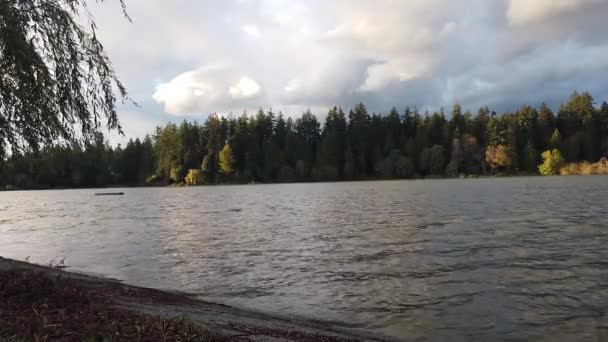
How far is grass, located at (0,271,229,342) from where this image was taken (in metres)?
6.71

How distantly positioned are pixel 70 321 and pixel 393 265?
13.2 meters

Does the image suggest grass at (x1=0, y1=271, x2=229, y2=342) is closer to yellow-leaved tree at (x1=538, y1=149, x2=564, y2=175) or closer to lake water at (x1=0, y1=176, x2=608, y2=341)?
lake water at (x1=0, y1=176, x2=608, y2=341)

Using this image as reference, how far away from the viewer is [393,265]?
18344 millimetres

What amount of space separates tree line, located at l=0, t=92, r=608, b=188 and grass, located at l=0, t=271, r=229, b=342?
156853mm

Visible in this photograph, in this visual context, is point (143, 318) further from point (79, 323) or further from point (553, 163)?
point (553, 163)

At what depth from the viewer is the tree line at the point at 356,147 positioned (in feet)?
520

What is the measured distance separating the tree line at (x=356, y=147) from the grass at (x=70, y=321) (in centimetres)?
15685

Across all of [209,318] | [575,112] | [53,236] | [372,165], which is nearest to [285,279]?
[209,318]

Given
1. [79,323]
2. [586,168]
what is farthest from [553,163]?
[79,323]

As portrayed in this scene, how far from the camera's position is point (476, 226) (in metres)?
27.9

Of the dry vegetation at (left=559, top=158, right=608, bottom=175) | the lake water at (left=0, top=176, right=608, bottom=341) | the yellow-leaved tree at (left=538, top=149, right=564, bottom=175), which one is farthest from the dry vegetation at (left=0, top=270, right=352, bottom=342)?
the yellow-leaved tree at (left=538, top=149, right=564, bottom=175)

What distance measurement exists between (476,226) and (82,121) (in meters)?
23.0

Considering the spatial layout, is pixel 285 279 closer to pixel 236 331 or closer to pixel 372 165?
pixel 236 331

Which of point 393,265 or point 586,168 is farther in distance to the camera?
point 586,168
